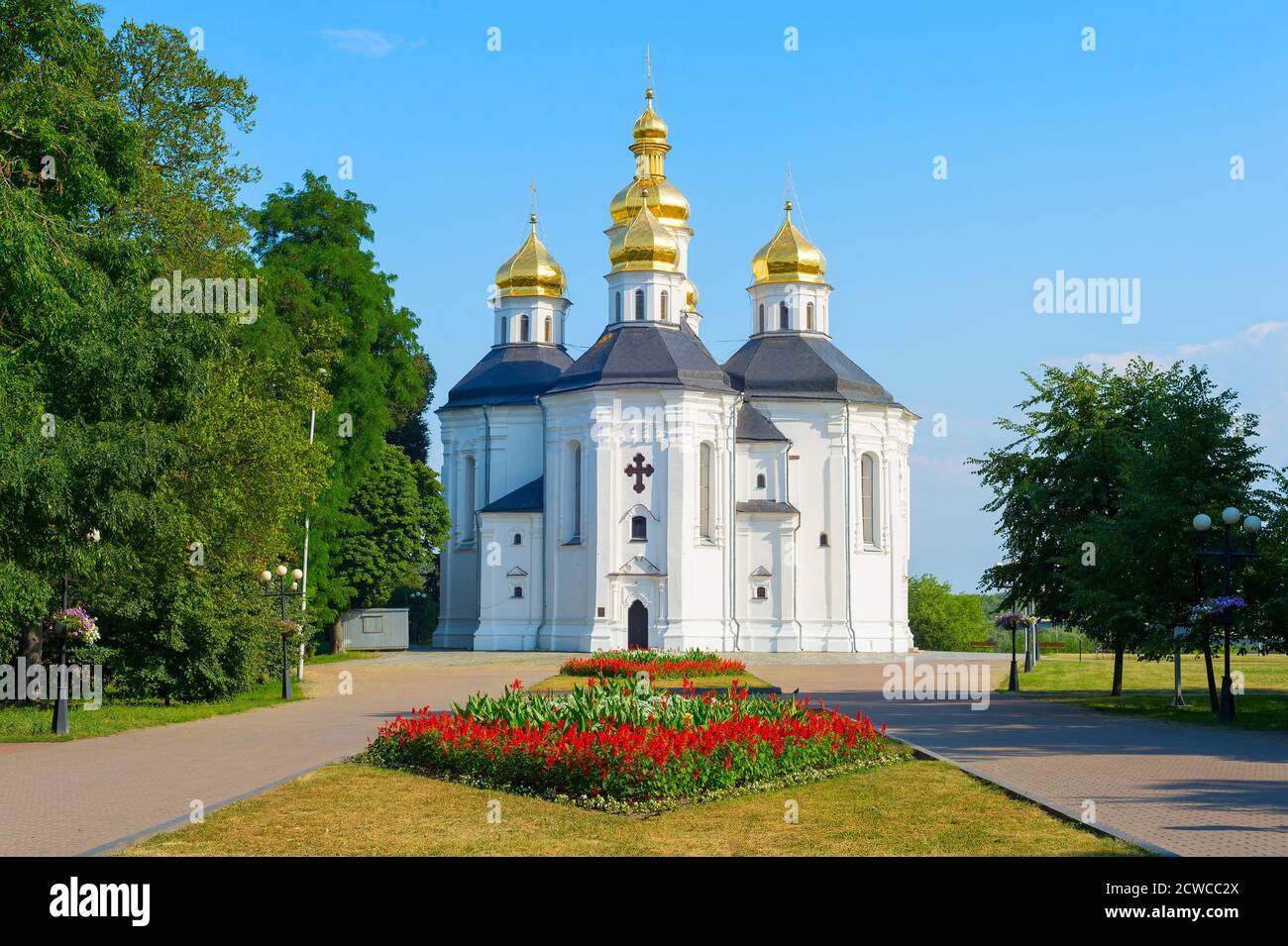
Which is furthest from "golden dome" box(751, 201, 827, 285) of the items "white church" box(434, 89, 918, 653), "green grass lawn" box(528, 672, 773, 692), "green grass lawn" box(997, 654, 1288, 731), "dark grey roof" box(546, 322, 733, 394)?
"green grass lawn" box(528, 672, 773, 692)

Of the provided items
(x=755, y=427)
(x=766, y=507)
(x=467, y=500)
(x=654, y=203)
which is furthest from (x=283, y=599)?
(x=654, y=203)

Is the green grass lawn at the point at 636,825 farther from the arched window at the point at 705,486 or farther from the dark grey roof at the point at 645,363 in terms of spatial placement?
the dark grey roof at the point at 645,363

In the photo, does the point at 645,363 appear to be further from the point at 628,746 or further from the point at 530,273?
the point at 628,746

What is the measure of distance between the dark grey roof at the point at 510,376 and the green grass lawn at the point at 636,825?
44479 mm

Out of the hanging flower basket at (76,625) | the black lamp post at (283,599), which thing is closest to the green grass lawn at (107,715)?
the black lamp post at (283,599)

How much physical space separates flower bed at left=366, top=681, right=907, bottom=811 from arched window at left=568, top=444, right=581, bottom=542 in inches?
1301

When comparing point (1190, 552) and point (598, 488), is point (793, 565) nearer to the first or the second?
point (598, 488)

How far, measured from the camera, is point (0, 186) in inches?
Result: 749

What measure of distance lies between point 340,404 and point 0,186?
76.2 ft

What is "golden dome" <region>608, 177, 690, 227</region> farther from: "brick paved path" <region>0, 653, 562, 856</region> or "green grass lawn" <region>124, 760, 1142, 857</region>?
"green grass lawn" <region>124, 760, 1142, 857</region>

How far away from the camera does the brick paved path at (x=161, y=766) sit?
38.6 ft

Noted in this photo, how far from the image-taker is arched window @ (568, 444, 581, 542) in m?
50.9

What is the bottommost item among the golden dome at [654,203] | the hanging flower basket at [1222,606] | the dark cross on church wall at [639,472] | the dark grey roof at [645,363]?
the hanging flower basket at [1222,606]
